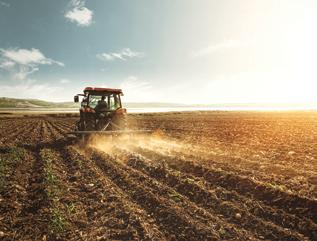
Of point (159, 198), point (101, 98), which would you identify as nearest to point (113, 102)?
point (101, 98)

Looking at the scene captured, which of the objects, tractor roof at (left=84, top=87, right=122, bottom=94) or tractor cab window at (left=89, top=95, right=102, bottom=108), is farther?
tractor cab window at (left=89, top=95, right=102, bottom=108)

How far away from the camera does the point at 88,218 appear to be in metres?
5.78

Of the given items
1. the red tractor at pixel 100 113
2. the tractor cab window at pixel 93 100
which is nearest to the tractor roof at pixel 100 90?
the red tractor at pixel 100 113

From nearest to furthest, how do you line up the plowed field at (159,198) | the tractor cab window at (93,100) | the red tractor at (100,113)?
the plowed field at (159,198) < the red tractor at (100,113) < the tractor cab window at (93,100)

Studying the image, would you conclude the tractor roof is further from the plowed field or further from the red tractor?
the plowed field

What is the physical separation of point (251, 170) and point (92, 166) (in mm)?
5387

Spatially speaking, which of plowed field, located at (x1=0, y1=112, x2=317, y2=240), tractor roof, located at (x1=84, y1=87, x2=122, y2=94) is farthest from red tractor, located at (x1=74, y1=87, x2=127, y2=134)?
plowed field, located at (x1=0, y1=112, x2=317, y2=240)

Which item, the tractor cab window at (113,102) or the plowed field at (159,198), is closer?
the plowed field at (159,198)

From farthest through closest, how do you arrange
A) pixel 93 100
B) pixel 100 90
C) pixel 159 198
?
pixel 93 100 < pixel 100 90 < pixel 159 198

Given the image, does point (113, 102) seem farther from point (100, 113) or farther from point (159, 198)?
point (159, 198)

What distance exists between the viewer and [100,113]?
16531 millimetres

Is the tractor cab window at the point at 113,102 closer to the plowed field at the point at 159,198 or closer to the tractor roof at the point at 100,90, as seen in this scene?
the tractor roof at the point at 100,90

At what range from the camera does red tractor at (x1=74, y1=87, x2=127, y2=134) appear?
1614 centimetres

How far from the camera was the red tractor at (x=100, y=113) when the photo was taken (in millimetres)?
16141
